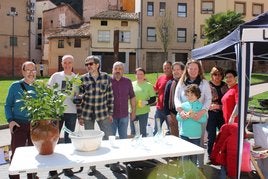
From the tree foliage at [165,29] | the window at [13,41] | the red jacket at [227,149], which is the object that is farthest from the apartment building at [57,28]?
the red jacket at [227,149]

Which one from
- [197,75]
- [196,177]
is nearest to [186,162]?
[196,177]

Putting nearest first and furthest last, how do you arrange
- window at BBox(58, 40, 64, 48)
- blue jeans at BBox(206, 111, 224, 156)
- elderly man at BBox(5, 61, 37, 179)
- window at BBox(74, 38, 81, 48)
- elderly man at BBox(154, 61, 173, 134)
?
elderly man at BBox(5, 61, 37, 179) < blue jeans at BBox(206, 111, 224, 156) < elderly man at BBox(154, 61, 173, 134) < window at BBox(74, 38, 81, 48) < window at BBox(58, 40, 64, 48)

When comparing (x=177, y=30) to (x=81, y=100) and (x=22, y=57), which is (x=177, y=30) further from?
(x=81, y=100)

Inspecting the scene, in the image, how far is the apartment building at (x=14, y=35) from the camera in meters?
41.1

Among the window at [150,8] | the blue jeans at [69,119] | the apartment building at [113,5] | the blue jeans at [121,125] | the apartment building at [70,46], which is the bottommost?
the blue jeans at [121,125]

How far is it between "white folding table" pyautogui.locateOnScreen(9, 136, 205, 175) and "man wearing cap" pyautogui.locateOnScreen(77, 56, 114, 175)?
1124mm

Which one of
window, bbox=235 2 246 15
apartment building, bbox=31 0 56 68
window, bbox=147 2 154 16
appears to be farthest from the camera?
apartment building, bbox=31 0 56 68

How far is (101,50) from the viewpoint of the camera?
125 feet

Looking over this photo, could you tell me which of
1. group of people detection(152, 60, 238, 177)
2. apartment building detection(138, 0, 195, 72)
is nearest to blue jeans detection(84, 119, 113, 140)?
group of people detection(152, 60, 238, 177)

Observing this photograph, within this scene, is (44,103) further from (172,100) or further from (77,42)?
(77,42)

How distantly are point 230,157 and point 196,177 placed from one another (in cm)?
92

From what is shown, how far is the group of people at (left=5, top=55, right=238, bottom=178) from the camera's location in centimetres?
486

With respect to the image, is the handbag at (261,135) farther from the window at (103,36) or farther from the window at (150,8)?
the window at (150,8)

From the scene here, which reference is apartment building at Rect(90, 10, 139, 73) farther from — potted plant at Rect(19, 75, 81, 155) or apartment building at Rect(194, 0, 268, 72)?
potted plant at Rect(19, 75, 81, 155)
